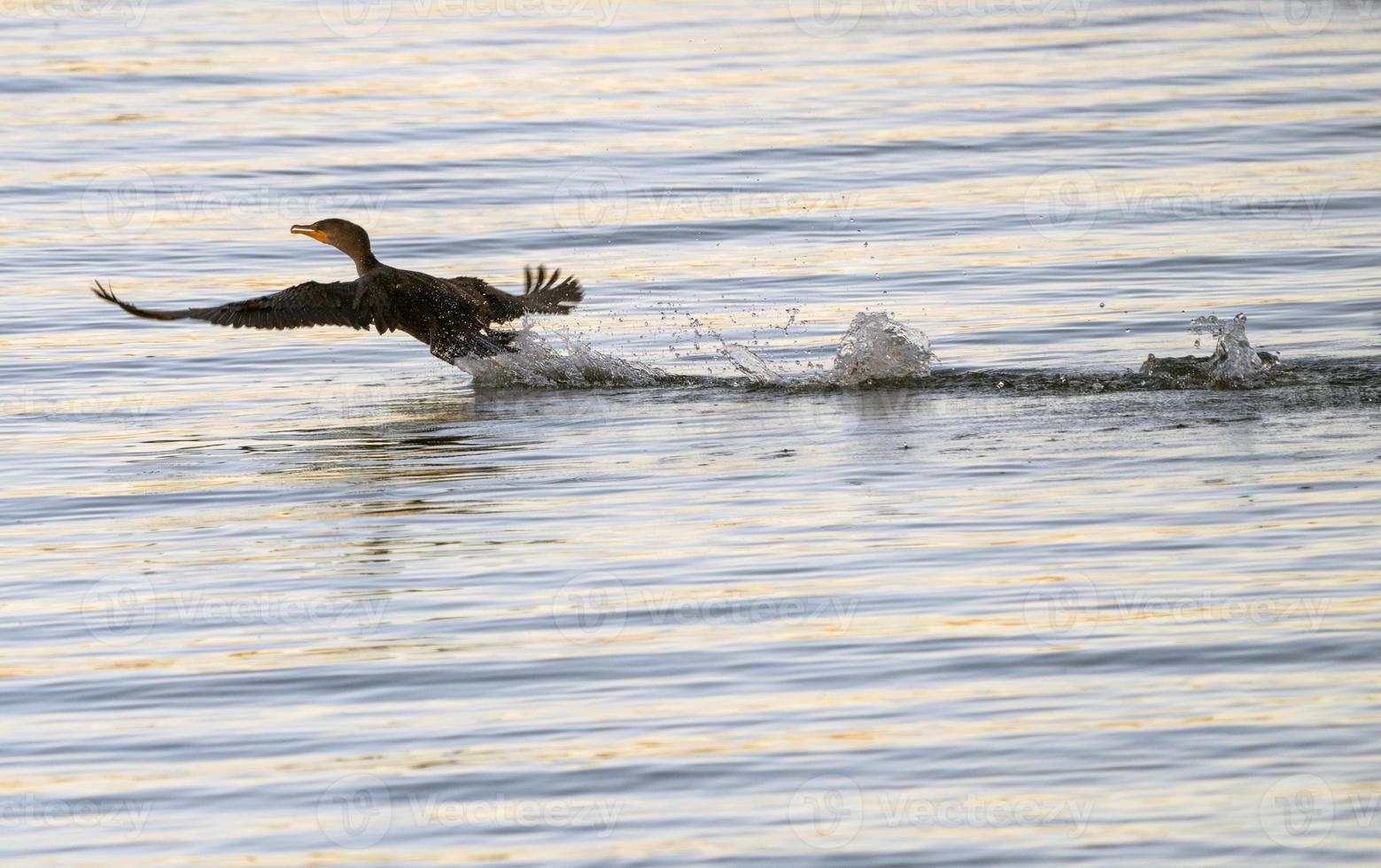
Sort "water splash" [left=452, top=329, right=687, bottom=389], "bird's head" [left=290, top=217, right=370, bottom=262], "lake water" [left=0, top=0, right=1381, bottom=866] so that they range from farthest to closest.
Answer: "bird's head" [left=290, top=217, right=370, bottom=262] → "water splash" [left=452, top=329, right=687, bottom=389] → "lake water" [left=0, top=0, right=1381, bottom=866]

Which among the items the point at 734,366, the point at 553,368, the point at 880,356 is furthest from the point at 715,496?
the point at 553,368

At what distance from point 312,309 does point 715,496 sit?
11.3ft

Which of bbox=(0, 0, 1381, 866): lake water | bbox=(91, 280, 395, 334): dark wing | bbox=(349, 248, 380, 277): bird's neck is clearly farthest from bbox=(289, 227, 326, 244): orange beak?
bbox=(0, 0, 1381, 866): lake water

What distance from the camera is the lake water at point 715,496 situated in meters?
6.09

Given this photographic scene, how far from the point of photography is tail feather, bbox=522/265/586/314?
12.9 meters

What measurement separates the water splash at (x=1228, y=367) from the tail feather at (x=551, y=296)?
3523 millimetres

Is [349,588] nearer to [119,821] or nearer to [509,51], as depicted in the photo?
[119,821]

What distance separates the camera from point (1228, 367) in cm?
1083

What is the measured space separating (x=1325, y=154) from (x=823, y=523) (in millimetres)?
11330

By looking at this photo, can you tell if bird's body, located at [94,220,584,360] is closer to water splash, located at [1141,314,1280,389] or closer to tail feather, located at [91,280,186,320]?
tail feather, located at [91,280,186,320]

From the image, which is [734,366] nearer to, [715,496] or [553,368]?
[553,368]

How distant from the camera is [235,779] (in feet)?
20.6

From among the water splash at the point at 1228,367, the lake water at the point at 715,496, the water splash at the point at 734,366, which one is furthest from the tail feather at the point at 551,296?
the water splash at the point at 1228,367

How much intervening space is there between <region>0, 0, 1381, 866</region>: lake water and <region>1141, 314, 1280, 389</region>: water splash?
0.05m
